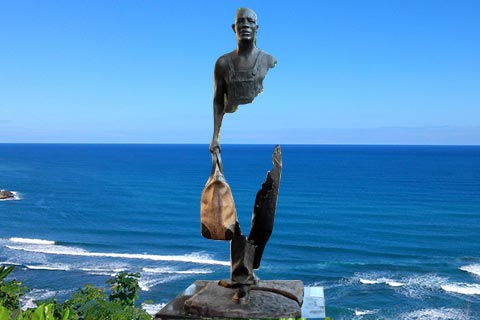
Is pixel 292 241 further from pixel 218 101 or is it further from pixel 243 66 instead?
pixel 243 66

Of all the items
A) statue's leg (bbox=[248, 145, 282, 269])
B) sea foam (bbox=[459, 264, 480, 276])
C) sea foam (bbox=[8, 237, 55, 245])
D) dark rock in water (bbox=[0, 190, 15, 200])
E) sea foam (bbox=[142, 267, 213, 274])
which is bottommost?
sea foam (bbox=[459, 264, 480, 276])

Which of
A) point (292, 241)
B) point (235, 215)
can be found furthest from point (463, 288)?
point (235, 215)

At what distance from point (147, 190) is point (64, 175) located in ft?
86.1

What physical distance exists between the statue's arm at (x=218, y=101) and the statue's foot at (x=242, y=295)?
65.3 inches

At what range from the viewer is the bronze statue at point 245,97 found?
278 inches

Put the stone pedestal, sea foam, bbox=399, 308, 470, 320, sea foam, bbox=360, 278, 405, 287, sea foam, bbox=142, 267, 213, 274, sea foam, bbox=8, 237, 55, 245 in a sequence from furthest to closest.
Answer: sea foam, bbox=8, 237, 55, 245 < sea foam, bbox=142, 267, 213, 274 < sea foam, bbox=360, 278, 405, 287 < sea foam, bbox=399, 308, 470, 320 < the stone pedestal

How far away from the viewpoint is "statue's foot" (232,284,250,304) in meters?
6.97

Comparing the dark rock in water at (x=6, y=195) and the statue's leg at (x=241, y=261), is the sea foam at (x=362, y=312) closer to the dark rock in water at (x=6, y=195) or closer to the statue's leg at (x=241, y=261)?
the statue's leg at (x=241, y=261)

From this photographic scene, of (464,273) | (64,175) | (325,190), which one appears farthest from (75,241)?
(64,175)

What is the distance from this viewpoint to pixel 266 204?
23.5 ft

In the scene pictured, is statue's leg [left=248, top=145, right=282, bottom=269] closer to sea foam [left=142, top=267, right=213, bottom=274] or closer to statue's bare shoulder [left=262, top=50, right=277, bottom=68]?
statue's bare shoulder [left=262, top=50, right=277, bottom=68]

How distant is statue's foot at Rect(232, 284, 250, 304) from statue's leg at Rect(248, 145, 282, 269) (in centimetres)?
55

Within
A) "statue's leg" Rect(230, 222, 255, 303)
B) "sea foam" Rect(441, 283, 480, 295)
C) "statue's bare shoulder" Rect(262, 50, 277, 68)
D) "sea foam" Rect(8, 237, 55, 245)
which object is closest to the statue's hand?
"statue's leg" Rect(230, 222, 255, 303)

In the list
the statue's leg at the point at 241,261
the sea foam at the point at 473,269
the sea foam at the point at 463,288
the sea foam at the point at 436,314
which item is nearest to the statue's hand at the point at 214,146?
the statue's leg at the point at 241,261
